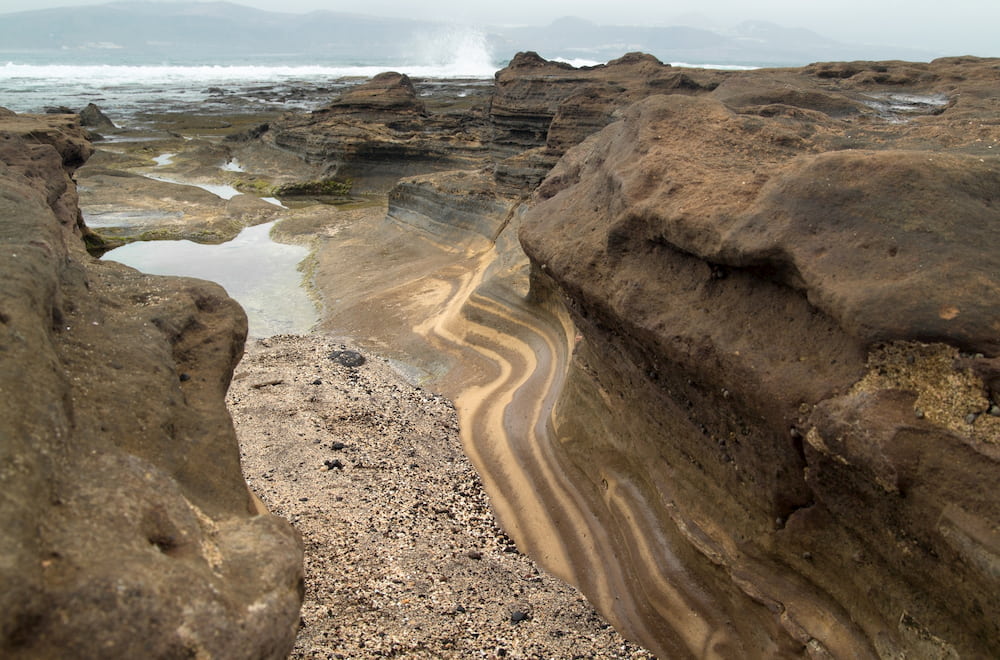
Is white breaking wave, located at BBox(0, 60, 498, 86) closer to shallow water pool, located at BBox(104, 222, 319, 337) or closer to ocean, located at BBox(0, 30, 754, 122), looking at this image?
ocean, located at BBox(0, 30, 754, 122)

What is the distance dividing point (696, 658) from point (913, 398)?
1872 mm

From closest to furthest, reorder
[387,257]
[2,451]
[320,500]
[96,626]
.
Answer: [96,626] → [2,451] → [320,500] → [387,257]

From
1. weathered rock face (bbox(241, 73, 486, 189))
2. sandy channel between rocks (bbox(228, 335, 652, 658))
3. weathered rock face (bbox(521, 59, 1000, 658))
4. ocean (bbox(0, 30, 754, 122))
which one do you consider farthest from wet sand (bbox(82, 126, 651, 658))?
ocean (bbox(0, 30, 754, 122))

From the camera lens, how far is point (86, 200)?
16.8m

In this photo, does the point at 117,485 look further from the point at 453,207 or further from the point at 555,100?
the point at 555,100

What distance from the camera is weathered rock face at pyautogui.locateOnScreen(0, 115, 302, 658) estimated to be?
1.65 metres

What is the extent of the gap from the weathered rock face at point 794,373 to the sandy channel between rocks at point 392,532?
635 mm

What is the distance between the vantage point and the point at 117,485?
6.66 ft

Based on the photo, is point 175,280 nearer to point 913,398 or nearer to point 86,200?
point 913,398

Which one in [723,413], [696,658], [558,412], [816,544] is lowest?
[696,658]

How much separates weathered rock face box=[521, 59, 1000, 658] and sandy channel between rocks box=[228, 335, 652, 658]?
0.64 metres

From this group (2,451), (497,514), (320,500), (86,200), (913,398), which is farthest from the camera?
(86,200)

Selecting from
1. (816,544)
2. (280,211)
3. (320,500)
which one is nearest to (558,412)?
(320,500)

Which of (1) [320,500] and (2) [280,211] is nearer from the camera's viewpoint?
(1) [320,500]
